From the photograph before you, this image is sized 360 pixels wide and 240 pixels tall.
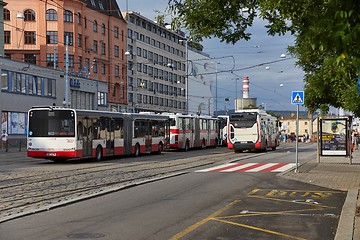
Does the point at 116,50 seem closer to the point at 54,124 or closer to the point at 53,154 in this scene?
the point at 54,124

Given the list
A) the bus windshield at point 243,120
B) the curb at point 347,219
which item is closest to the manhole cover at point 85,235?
the curb at point 347,219

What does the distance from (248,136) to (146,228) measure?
102 ft

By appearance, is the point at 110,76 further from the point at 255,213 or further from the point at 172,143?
the point at 255,213

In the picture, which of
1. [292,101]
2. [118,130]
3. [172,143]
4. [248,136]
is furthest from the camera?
[172,143]

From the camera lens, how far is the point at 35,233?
8.70 metres

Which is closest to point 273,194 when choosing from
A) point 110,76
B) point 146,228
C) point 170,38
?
point 146,228

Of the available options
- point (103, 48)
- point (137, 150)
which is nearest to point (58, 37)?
point (103, 48)

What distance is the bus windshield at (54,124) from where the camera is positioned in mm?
26469

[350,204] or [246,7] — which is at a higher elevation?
[246,7]

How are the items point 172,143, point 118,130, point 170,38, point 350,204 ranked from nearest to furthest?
point 350,204 → point 118,130 → point 172,143 → point 170,38

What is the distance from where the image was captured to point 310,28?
16.9 ft

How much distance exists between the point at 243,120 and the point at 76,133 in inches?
643

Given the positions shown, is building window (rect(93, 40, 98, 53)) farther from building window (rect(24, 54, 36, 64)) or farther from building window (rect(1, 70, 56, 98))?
building window (rect(1, 70, 56, 98))

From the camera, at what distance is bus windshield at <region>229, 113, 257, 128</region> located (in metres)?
39.7
